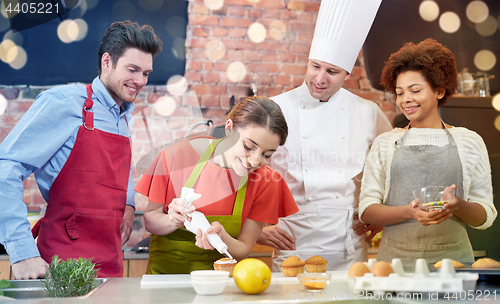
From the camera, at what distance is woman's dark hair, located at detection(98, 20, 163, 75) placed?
1415 mm

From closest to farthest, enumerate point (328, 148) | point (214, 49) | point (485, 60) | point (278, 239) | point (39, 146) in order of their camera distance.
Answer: point (39, 146)
point (278, 239)
point (328, 148)
point (214, 49)
point (485, 60)

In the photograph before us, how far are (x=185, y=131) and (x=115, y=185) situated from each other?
1.09 ft

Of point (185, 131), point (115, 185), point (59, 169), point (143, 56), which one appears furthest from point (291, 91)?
point (59, 169)

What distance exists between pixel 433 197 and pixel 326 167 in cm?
44

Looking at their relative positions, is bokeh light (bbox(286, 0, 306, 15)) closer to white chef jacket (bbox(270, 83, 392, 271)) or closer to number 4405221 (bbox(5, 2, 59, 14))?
white chef jacket (bbox(270, 83, 392, 271))

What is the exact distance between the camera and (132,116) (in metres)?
1.50

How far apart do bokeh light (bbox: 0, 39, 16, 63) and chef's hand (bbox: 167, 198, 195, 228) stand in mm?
1139

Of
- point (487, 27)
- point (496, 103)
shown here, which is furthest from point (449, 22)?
point (496, 103)

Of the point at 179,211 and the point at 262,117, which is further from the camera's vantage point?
the point at 262,117

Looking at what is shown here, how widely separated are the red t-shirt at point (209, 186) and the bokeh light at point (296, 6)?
0.90 meters

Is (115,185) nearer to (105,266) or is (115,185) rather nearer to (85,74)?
(105,266)

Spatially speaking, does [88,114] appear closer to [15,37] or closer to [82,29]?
[82,29]

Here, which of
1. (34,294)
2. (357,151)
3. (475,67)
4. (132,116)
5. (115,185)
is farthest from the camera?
(475,67)

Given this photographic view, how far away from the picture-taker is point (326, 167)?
1.61 m
